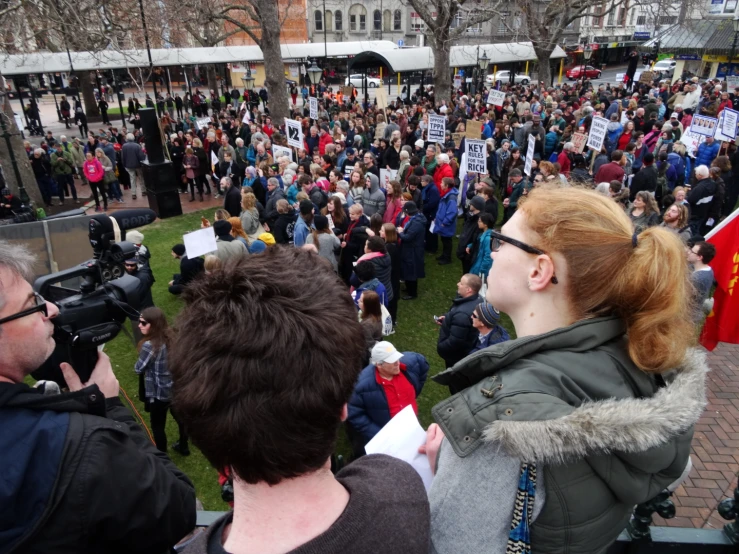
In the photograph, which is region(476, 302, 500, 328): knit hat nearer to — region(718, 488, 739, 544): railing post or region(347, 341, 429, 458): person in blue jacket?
region(347, 341, 429, 458): person in blue jacket

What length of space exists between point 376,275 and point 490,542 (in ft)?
17.7

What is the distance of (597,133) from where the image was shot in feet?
37.2

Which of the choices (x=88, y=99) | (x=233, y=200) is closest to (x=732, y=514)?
(x=233, y=200)

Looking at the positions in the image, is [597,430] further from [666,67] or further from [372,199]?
[666,67]

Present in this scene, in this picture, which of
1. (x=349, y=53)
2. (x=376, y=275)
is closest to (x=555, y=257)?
(x=376, y=275)

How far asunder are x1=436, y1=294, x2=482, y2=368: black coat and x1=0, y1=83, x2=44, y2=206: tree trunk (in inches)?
468

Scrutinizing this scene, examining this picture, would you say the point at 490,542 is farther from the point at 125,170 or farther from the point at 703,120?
the point at 125,170

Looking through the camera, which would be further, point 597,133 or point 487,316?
point 597,133

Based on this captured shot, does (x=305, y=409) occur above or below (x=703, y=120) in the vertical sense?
above

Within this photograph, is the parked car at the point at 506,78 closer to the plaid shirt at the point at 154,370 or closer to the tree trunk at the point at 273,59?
the tree trunk at the point at 273,59

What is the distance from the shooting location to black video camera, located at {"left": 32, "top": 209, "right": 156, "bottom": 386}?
7.31 feet

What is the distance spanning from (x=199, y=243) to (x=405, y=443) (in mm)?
6044

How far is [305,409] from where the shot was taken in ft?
3.37

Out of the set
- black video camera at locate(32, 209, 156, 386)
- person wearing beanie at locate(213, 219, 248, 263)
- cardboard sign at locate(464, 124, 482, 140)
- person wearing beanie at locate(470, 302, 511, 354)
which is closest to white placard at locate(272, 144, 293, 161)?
cardboard sign at locate(464, 124, 482, 140)
